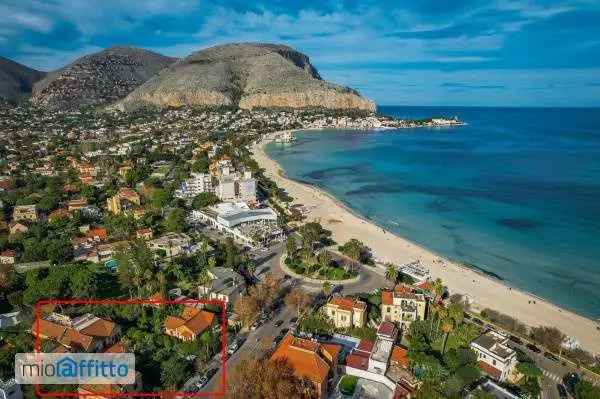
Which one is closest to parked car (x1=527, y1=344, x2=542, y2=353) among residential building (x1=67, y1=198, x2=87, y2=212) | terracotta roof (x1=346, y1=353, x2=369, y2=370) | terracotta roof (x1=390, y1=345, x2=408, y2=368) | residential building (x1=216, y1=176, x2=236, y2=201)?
terracotta roof (x1=390, y1=345, x2=408, y2=368)

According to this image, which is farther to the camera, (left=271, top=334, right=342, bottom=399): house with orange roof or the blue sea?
the blue sea

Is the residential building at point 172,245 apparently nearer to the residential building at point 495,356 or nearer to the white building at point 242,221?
the white building at point 242,221

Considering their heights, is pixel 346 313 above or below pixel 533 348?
above

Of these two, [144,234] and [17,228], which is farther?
[17,228]

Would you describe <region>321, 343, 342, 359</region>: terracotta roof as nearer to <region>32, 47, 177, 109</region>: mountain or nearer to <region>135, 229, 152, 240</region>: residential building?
<region>135, 229, 152, 240</region>: residential building

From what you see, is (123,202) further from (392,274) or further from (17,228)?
(392,274)

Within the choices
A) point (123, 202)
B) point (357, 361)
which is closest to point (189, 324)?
point (357, 361)
